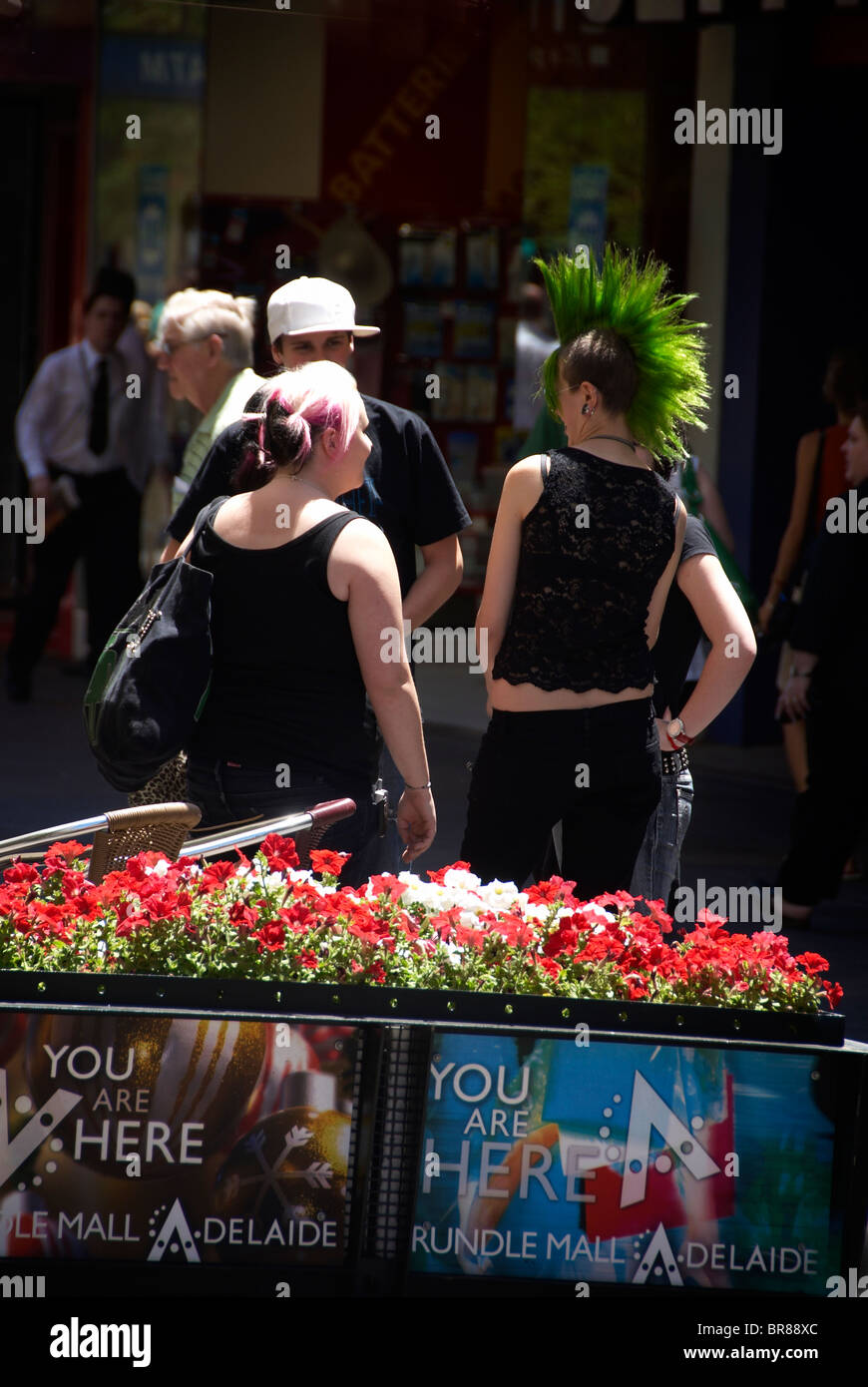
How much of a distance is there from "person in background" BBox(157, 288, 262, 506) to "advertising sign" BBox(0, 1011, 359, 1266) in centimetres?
244

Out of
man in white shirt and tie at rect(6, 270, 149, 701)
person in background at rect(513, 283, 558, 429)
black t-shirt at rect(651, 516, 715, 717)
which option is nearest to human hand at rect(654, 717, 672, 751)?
black t-shirt at rect(651, 516, 715, 717)

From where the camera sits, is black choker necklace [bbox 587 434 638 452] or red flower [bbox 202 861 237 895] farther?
black choker necklace [bbox 587 434 638 452]

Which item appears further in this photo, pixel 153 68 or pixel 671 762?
pixel 153 68

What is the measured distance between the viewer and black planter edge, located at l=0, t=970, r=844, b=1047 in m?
2.76

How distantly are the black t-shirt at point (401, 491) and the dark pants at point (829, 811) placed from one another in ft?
7.02

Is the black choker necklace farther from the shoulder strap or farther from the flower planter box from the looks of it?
the flower planter box

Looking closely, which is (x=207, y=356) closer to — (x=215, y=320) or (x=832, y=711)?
(x=215, y=320)

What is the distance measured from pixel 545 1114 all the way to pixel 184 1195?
52cm

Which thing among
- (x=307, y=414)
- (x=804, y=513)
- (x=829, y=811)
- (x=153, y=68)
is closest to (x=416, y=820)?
(x=307, y=414)

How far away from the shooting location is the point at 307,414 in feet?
12.1

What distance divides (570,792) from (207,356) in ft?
5.66
